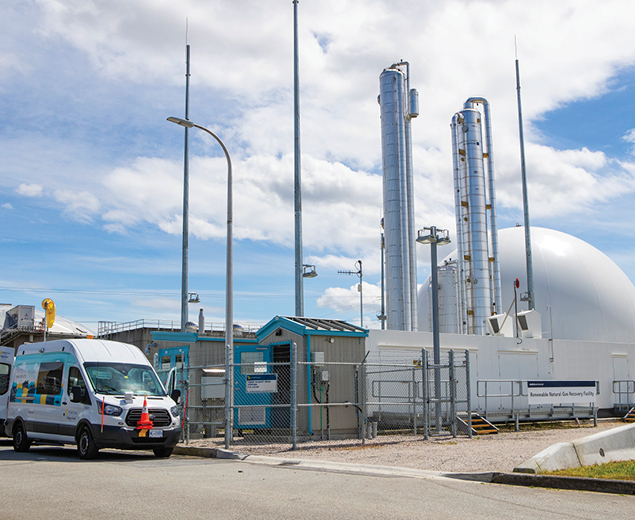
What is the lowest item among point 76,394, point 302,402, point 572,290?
point 302,402

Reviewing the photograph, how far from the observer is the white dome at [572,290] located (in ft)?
124

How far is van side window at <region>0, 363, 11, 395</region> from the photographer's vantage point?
18781 mm

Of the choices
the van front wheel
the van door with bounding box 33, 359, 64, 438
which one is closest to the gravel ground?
the van front wheel

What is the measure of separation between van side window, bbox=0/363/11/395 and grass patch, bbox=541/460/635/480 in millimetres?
15374

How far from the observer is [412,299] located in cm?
2952

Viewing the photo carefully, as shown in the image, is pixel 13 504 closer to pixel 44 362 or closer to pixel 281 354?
pixel 44 362

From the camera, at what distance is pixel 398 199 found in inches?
1156

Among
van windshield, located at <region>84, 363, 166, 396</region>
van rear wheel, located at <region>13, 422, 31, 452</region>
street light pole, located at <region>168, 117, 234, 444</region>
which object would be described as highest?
street light pole, located at <region>168, 117, 234, 444</region>

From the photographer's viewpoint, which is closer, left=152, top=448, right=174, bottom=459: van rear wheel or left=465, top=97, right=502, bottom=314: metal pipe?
left=152, top=448, right=174, bottom=459: van rear wheel

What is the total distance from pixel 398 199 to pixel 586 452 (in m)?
19.0

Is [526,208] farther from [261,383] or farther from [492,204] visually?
[261,383]

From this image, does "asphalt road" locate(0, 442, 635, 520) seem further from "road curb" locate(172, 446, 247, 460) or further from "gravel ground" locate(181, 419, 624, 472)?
"road curb" locate(172, 446, 247, 460)

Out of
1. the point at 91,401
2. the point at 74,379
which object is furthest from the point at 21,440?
the point at 91,401

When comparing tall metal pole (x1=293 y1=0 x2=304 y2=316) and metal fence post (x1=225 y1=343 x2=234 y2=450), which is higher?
tall metal pole (x1=293 y1=0 x2=304 y2=316)
